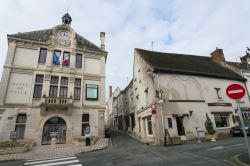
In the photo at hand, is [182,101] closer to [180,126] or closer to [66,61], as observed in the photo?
[180,126]

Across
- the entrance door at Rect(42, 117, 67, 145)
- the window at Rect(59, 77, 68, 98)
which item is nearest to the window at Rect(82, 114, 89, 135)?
the entrance door at Rect(42, 117, 67, 145)

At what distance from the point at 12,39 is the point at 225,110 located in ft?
84.4

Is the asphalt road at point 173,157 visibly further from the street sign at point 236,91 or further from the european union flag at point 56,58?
the european union flag at point 56,58

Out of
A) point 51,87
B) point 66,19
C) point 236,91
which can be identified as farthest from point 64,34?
point 236,91

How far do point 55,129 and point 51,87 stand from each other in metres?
4.78

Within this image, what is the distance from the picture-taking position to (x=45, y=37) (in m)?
19.4

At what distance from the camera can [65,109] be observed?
17391 mm

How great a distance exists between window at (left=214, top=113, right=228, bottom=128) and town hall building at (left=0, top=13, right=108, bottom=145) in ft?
42.8

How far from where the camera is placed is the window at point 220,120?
1715 cm

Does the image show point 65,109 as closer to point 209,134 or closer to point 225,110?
point 209,134

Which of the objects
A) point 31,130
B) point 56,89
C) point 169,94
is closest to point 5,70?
point 56,89

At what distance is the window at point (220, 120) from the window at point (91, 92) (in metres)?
14.1

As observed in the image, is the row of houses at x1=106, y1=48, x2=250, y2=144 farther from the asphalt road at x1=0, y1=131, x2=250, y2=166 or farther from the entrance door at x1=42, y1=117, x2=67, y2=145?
the entrance door at x1=42, y1=117, x2=67, y2=145

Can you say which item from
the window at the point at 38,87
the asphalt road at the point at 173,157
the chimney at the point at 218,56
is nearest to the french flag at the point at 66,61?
the window at the point at 38,87
